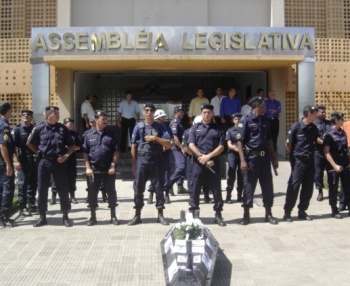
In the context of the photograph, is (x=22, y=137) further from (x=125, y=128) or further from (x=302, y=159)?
(x=125, y=128)

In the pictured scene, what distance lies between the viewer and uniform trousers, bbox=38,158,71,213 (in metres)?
8.58

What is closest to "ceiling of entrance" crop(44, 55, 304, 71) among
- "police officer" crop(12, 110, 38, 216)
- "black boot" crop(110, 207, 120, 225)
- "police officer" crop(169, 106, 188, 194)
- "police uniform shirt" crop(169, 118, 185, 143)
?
"police officer" crop(169, 106, 188, 194)

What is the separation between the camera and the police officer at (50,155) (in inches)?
337

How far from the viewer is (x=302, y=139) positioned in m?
8.81

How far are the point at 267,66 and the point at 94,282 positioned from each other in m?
11.2

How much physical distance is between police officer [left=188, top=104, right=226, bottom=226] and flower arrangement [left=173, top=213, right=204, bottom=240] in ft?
6.53

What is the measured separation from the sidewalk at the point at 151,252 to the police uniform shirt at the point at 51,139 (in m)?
1.20

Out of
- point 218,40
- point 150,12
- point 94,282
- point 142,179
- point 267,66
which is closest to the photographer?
point 94,282

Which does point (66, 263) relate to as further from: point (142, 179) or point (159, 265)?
point (142, 179)

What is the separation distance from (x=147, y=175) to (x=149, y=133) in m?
0.66

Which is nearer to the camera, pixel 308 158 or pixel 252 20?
pixel 308 158

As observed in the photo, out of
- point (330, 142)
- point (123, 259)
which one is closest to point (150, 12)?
point (330, 142)

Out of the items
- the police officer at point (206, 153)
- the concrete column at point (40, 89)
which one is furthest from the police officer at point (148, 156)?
the concrete column at point (40, 89)

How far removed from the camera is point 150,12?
57.6ft
